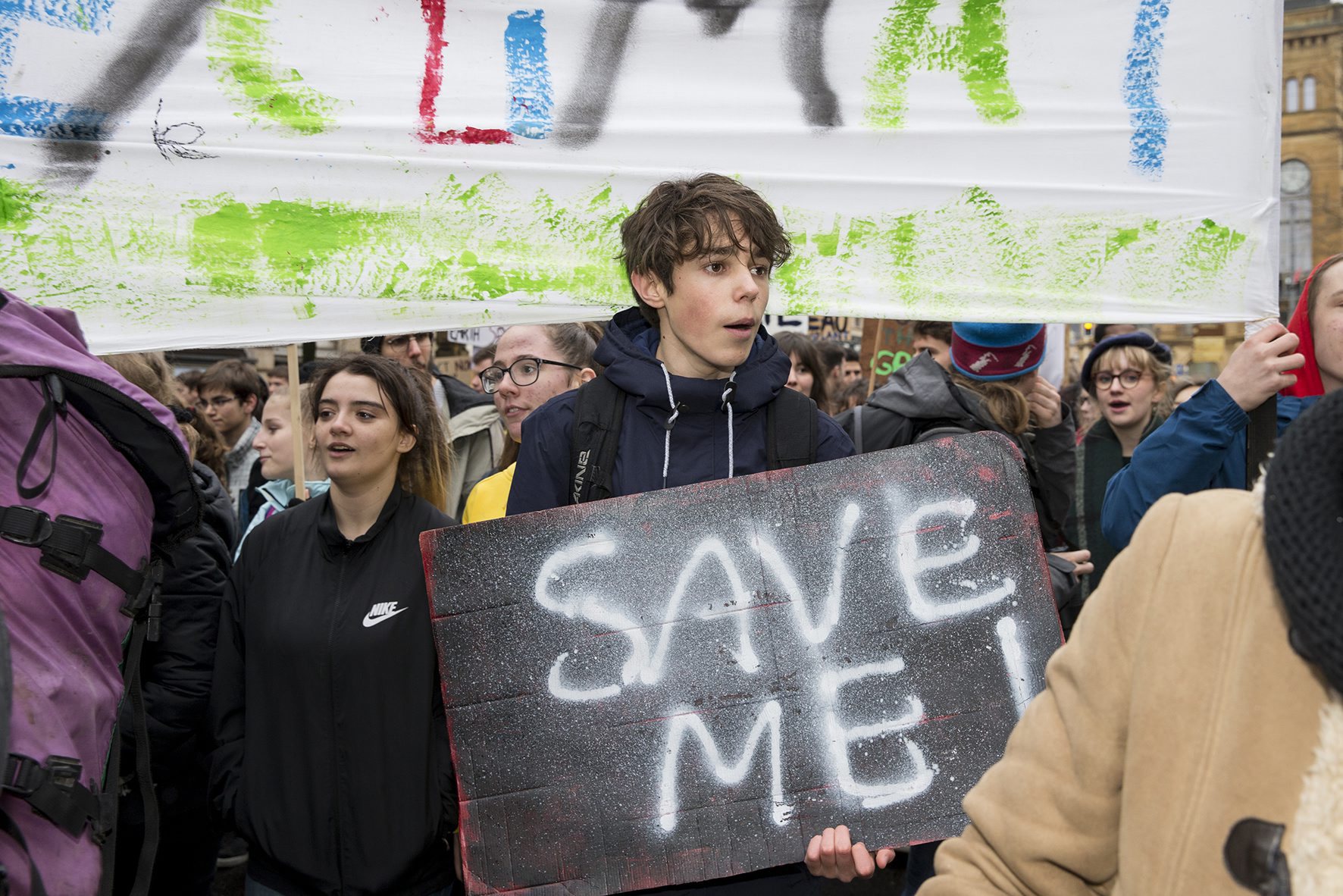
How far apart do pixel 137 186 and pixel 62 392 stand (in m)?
0.72

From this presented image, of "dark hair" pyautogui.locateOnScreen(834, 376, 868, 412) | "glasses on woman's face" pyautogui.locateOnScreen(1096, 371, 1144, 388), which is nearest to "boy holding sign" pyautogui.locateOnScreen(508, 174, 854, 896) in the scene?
"glasses on woman's face" pyautogui.locateOnScreen(1096, 371, 1144, 388)

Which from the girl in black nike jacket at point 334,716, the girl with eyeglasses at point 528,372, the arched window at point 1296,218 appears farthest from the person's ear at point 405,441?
the arched window at point 1296,218

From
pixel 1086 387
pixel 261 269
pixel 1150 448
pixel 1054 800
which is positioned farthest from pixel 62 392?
pixel 1086 387

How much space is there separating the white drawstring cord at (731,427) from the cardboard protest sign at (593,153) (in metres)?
0.43

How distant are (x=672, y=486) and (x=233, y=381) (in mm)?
4562

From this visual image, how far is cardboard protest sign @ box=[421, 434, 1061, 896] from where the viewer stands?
2061mm

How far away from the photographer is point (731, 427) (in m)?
2.32

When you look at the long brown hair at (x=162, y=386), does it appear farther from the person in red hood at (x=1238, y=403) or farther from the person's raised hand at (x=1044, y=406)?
the person's raised hand at (x=1044, y=406)

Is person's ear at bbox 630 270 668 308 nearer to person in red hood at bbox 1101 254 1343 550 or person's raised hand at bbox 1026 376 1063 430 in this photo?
person in red hood at bbox 1101 254 1343 550

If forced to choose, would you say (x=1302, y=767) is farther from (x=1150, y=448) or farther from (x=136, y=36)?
(x=136, y=36)

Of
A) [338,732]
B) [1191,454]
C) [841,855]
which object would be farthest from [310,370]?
[1191,454]

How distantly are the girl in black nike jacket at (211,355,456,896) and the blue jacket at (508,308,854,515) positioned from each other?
54cm

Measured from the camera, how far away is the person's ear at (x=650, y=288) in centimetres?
237

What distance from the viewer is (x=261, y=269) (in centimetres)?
257
